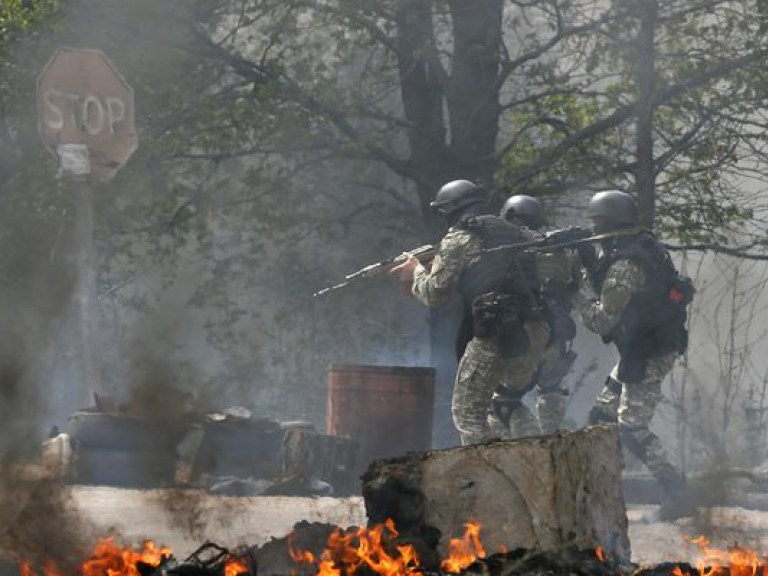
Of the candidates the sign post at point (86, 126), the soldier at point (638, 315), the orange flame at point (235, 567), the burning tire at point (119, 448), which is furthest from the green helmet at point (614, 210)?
the orange flame at point (235, 567)

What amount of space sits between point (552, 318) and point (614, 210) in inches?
32.2

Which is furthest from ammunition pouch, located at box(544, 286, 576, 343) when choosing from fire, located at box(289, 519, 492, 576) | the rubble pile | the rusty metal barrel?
fire, located at box(289, 519, 492, 576)

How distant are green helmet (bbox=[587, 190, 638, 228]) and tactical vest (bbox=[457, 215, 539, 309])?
41 centimetres

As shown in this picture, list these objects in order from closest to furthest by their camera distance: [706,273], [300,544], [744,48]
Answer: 1. [300,544]
2. [744,48]
3. [706,273]

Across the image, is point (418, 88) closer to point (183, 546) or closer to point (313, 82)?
point (313, 82)

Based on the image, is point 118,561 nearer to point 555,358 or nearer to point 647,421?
point 647,421

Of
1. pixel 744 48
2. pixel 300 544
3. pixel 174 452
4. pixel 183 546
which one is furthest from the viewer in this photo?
pixel 744 48

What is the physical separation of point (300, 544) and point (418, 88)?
10.2 m

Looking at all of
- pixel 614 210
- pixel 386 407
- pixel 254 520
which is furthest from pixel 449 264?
pixel 386 407

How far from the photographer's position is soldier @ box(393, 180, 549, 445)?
10.0 m

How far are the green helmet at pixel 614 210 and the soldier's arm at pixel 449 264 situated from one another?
0.77 metres

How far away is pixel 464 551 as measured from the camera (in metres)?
6.24

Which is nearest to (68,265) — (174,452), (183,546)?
(174,452)

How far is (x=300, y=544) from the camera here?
588 cm
